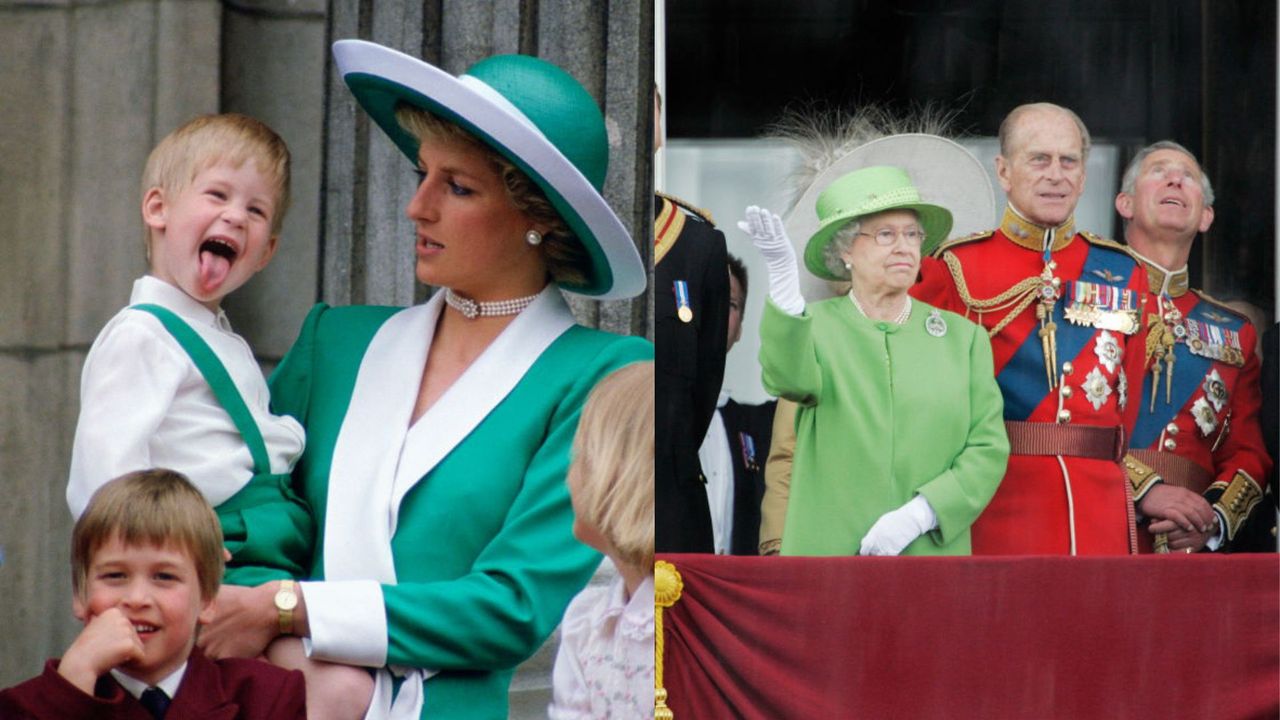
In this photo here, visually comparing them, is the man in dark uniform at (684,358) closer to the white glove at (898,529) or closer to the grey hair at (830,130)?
the grey hair at (830,130)

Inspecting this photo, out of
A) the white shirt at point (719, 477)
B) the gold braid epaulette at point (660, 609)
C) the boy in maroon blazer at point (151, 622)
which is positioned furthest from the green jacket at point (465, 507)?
the white shirt at point (719, 477)

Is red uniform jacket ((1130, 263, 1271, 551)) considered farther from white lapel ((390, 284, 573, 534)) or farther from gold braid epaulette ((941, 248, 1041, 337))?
white lapel ((390, 284, 573, 534))

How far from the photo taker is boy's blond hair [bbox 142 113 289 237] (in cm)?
470

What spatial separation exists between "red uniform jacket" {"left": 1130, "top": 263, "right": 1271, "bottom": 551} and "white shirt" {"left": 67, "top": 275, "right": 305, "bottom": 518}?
253cm

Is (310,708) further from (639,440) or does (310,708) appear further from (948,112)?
(948,112)

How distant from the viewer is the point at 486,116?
15.2 feet

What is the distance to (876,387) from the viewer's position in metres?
5.38

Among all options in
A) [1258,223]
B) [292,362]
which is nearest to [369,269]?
[292,362]

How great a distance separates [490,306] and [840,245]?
1116mm

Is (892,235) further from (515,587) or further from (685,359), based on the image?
(515,587)

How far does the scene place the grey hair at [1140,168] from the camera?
219 inches

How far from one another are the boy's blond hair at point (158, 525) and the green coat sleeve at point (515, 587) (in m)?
0.47

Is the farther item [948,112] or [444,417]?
[948,112]

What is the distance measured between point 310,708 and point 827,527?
1.57 m
